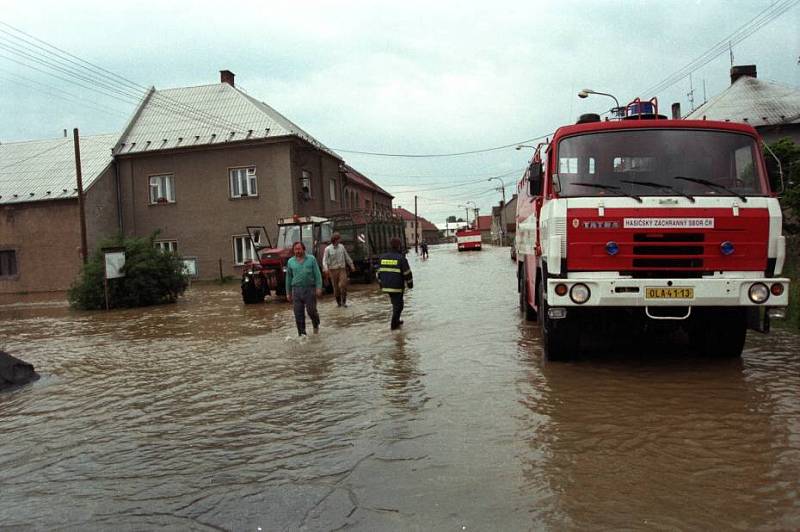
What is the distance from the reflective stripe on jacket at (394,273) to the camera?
35.3ft

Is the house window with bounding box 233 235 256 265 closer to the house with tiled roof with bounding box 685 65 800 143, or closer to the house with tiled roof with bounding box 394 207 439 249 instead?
the house with tiled roof with bounding box 685 65 800 143

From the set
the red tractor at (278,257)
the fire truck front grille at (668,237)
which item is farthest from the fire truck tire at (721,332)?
the red tractor at (278,257)

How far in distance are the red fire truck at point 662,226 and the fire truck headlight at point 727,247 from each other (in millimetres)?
10

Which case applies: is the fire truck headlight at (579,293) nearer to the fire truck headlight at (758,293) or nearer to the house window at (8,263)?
the fire truck headlight at (758,293)

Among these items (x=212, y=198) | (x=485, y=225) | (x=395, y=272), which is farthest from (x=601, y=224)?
(x=485, y=225)

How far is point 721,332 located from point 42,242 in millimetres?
30060

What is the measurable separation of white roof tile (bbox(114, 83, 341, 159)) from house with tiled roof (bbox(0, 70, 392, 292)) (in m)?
0.07

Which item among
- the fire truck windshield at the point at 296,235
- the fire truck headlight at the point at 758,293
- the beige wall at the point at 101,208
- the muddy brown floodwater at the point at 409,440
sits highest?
the beige wall at the point at 101,208

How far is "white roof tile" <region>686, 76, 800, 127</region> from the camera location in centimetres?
3178

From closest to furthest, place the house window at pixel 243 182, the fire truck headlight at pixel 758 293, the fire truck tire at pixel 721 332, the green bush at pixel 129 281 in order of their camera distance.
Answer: the fire truck headlight at pixel 758 293
the fire truck tire at pixel 721 332
the green bush at pixel 129 281
the house window at pixel 243 182

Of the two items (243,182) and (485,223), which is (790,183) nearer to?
(243,182)

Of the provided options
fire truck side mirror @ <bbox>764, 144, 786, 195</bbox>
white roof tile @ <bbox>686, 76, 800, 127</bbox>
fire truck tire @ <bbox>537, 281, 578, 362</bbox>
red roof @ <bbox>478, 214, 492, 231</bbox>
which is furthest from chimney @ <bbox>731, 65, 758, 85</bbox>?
red roof @ <bbox>478, 214, 492, 231</bbox>

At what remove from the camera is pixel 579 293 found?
6.64 metres

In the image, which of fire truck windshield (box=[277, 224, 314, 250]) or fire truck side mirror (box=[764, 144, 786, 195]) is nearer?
fire truck side mirror (box=[764, 144, 786, 195])
